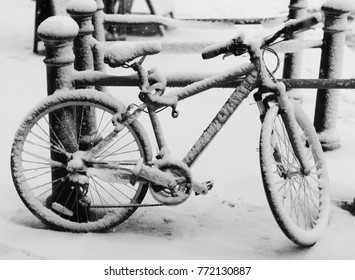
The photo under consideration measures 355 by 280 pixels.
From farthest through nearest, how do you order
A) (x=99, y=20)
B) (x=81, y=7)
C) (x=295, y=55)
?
1. (x=295, y=55)
2. (x=99, y=20)
3. (x=81, y=7)

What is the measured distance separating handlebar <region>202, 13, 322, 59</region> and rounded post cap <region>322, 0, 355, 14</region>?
54.5 inches

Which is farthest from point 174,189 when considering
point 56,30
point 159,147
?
point 56,30

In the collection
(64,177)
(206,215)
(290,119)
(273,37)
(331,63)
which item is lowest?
(206,215)

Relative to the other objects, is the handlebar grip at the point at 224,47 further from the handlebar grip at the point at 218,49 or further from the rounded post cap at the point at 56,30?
the rounded post cap at the point at 56,30

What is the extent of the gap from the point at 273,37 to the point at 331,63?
1.55 m

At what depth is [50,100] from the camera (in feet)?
10.3

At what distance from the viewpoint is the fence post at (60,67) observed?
3.08 metres

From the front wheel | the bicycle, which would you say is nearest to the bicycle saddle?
the bicycle

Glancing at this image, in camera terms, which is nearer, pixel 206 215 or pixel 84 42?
pixel 206 215

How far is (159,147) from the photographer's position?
3.08m

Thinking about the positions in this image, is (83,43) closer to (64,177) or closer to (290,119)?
(64,177)

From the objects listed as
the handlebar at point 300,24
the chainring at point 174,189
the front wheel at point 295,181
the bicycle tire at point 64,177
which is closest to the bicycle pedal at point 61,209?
the bicycle tire at point 64,177

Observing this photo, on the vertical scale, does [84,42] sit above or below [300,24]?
below

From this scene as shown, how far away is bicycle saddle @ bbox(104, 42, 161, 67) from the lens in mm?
2947
